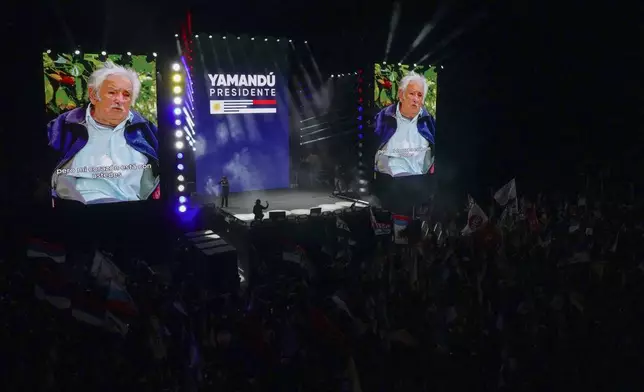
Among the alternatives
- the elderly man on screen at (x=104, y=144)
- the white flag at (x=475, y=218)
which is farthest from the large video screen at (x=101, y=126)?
the white flag at (x=475, y=218)

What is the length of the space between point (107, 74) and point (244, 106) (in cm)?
643

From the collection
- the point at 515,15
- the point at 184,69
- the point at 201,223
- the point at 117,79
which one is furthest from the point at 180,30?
the point at 515,15

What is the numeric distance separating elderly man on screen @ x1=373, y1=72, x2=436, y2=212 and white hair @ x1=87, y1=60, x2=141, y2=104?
8.58 m

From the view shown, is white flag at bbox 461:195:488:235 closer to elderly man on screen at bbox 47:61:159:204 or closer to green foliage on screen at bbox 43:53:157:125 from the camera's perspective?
elderly man on screen at bbox 47:61:159:204

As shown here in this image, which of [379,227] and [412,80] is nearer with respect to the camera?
[379,227]

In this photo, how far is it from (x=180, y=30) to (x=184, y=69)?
3.21 feet

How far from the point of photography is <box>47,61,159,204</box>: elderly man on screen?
12883mm

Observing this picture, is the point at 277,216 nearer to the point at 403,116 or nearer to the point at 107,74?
the point at 107,74

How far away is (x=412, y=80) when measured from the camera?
1916 cm

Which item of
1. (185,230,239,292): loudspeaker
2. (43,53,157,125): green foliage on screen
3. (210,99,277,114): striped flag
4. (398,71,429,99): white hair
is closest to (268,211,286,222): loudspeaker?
(185,230,239,292): loudspeaker

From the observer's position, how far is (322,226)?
14648 mm

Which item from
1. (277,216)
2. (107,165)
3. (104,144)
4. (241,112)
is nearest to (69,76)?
(104,144)

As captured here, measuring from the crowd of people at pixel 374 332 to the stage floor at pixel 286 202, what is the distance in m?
7.22

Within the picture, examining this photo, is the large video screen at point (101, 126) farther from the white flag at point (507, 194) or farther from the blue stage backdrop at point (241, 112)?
the white flag at point (507, 194)
